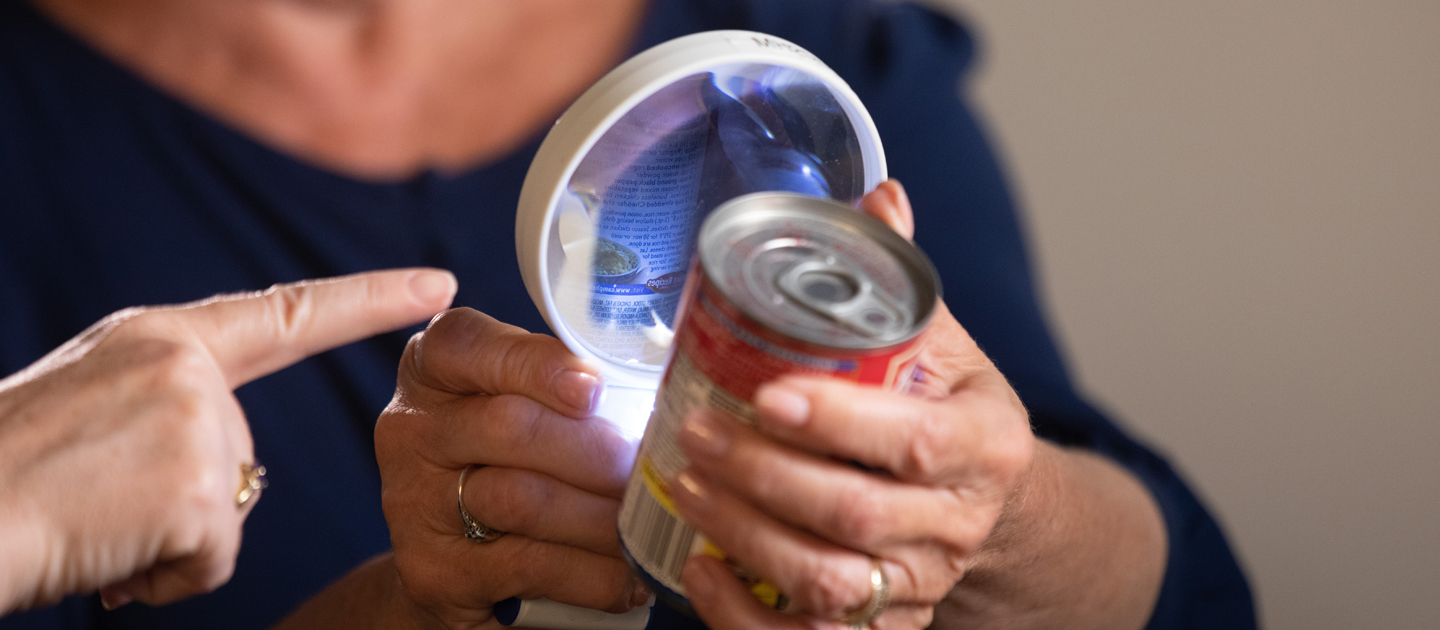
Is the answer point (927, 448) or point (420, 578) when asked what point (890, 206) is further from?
point (420, 578)

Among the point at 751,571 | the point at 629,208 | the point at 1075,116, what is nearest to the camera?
the point at 751,571

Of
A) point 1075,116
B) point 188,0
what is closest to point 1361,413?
point 1075,116

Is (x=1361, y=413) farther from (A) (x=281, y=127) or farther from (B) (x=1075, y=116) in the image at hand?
(A) (x=281, y=127)

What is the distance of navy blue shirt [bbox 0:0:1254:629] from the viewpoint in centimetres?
111

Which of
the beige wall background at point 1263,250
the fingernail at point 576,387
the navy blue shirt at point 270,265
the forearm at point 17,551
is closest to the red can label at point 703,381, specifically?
the fingernail at point 576,387

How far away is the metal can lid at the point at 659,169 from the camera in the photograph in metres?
0.65

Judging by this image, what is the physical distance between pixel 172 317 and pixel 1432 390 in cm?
163

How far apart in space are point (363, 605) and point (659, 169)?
55 centimetres

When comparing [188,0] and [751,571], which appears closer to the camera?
[751,571]

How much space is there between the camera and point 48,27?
113 centimetres

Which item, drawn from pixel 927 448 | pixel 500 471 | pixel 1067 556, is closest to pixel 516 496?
pixel 500 471

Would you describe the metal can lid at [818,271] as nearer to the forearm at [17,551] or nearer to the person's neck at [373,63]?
the forearm at [17,551]

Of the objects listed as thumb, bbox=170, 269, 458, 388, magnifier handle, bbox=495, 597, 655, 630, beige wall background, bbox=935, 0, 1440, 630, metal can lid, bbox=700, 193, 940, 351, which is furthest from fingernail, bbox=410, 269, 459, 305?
beige wall background, bbox=935, 0, 1440, 630

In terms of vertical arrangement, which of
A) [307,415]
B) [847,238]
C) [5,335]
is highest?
[847,238]
